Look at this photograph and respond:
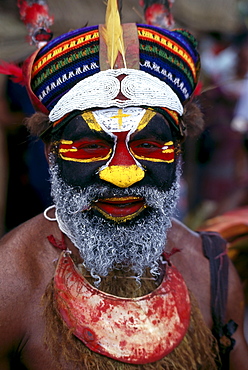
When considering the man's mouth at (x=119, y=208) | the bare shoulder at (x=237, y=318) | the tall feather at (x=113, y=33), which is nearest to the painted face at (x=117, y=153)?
the man's mouth at (x=119, y=208)

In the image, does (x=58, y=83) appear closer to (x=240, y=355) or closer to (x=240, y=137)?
(x=240, y=355)

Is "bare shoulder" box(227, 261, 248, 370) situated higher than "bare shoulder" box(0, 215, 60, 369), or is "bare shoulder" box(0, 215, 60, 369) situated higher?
"bare shoulder" box(0, 215, 60, 369)

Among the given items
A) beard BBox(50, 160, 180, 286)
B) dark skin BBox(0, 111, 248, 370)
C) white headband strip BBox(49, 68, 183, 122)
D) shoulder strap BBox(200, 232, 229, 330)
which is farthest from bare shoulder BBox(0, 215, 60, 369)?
shoulder strap BBox(200, 232, 229, 330)

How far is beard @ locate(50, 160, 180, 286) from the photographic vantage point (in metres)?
1.98

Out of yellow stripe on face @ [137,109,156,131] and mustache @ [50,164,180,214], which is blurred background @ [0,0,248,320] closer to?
mustache @ [50,164,180,214]

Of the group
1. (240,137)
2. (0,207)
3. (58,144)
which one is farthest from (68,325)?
(240,137)

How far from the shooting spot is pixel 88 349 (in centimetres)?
192

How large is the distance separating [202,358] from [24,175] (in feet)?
5.80

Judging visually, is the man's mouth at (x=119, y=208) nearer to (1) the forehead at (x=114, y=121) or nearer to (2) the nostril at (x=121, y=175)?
(2) the nostril at (x=121, y=175)

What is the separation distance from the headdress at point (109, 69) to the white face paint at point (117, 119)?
0.03 m

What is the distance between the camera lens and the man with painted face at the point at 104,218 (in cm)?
191

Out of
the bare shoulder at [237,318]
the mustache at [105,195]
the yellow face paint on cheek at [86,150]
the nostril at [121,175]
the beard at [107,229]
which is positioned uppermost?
the yellow face paint on cheek at [86,150]

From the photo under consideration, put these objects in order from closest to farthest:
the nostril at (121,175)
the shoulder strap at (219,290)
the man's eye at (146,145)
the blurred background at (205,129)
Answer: the nostril at (121,175), the man's eye at (146,145), the shoulder strap at (219,290), the blurred background at (205,129)

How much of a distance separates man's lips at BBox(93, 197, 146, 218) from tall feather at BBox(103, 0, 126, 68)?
0.58 meters
